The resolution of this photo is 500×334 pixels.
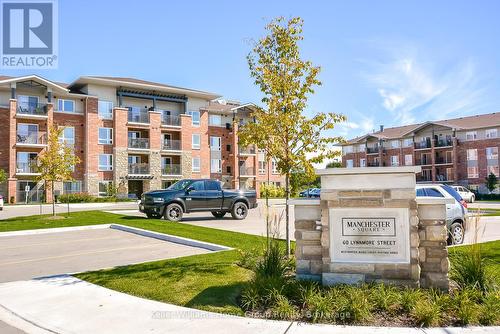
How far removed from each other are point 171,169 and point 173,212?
97.1ft

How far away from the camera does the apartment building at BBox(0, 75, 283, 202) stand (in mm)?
39062

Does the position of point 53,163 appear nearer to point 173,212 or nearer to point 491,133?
point 173,212

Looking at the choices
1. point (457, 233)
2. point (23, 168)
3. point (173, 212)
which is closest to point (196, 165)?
point (23, 168)

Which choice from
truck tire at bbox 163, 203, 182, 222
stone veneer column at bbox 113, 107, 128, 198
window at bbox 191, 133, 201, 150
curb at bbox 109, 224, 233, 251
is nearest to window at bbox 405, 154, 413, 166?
window at bbox 191, 133, 201, 150

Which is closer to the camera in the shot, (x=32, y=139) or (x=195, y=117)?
(x=32, y=139)

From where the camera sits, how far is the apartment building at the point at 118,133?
128ft

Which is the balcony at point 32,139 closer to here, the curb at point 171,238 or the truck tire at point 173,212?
the truck tire at point 173,212

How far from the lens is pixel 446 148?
212 ft

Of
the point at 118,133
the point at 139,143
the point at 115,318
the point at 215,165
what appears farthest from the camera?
the point at 215,165

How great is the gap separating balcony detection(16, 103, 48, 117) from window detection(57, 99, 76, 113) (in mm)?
1437

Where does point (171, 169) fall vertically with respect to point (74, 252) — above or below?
above

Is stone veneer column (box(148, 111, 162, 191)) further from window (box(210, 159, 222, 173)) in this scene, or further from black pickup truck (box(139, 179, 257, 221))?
black pickup truck (box(139, 179, 257, 221))

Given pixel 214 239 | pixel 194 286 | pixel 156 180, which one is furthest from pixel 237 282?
pixel 156 180

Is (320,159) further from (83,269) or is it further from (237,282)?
(83,269)
